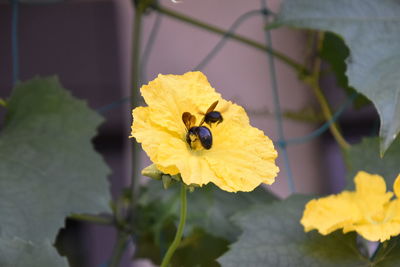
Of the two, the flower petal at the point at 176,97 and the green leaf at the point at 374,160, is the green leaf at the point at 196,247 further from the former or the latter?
the flower petal at the point at 176,97

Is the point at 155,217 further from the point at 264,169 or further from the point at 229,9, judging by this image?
the point at 229,9

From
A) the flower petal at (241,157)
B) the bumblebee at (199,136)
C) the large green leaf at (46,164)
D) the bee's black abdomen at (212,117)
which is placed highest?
the bee's black abdomen at (212,117)

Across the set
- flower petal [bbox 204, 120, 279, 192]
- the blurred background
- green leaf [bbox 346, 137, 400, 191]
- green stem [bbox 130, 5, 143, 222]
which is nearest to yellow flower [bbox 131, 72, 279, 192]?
flower petal [bbox 204, 120, 279, 192]

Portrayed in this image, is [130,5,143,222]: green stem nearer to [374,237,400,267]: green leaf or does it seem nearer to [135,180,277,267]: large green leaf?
[135,180,277,267]: large green leaf

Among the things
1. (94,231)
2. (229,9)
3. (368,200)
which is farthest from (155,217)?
(229,9)

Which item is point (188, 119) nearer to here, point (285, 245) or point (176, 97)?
point (176, 97)

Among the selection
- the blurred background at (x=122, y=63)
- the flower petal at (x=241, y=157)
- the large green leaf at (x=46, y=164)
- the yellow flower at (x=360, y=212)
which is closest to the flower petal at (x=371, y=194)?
the yellow flower at (x=360, y=212)

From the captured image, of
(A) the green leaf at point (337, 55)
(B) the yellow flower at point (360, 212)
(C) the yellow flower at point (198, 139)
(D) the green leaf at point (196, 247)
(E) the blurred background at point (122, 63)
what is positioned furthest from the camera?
(E) the blurred background at point (122, 63)

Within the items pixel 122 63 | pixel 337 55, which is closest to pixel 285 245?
pixel 337 55
